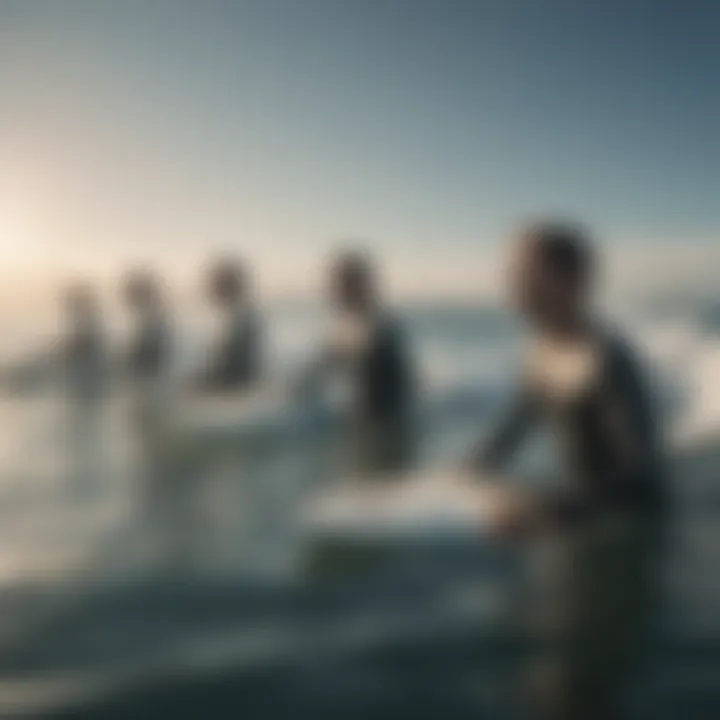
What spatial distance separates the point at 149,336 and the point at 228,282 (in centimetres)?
17

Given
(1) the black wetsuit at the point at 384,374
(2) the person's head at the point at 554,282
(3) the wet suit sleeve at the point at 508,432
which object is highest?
(2) the person's head at the point at 554,282

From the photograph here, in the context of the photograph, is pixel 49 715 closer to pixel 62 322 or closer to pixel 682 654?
pixel 62 322

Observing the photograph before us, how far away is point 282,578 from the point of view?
5.02ft

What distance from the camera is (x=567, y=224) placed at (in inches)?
62.3

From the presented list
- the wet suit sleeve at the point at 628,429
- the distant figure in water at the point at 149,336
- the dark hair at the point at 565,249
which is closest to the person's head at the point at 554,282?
the dark hair at the point at 565,249

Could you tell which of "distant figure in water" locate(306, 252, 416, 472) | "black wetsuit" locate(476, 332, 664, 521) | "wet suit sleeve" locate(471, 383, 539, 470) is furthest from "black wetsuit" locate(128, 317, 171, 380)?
"black wetsuit" locate(476, 332, 664, 521)

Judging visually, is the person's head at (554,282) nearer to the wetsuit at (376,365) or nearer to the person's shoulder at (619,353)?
the person's shoulder at (619,353)

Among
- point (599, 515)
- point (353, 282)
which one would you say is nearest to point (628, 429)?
point (599, 515)

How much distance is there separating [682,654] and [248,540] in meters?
0.69

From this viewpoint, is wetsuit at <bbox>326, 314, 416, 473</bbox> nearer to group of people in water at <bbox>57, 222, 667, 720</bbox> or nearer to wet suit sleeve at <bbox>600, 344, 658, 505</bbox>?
group of people in water at <bbox>57, 222, 667, 720</bbox>

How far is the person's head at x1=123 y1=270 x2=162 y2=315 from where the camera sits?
5.50 ft

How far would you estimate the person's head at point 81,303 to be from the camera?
1685 mm

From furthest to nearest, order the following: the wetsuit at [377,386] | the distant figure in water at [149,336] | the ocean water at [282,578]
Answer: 1. the distant figure in water at [149,336]
2. the wetsuit at [377,386]
3. the ocean water at [282,578]

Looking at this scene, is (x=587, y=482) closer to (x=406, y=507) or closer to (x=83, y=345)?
(x=406, y=507)
